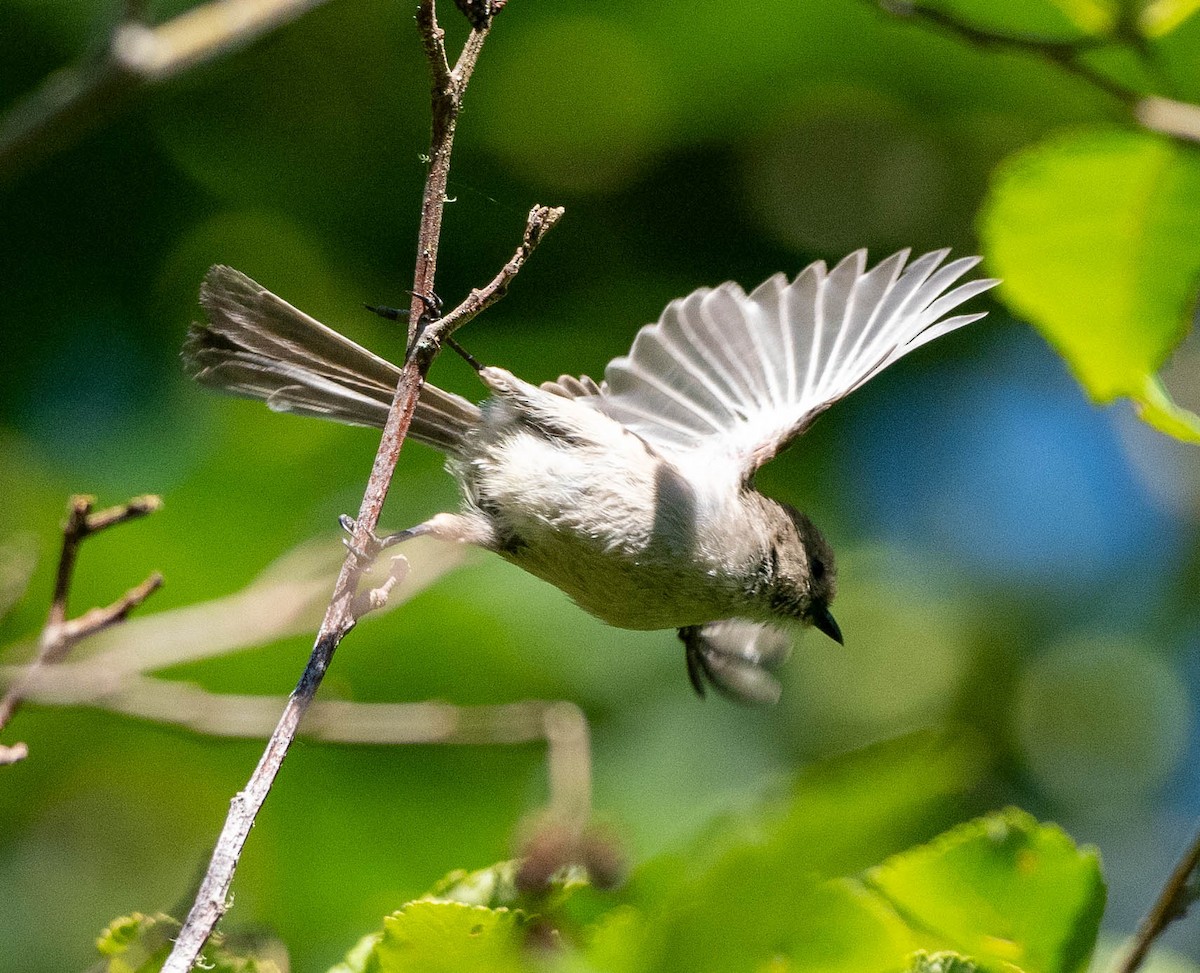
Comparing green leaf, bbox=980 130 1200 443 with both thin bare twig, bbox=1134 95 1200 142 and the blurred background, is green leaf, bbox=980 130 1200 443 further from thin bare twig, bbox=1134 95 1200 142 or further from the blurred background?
the blurred background

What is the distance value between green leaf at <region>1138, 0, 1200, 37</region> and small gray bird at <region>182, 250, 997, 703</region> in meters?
0.90

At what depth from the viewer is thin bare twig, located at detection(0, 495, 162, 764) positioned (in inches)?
76.2

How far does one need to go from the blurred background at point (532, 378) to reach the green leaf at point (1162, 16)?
2.10 meters

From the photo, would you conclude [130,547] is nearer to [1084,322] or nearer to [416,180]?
[416,180]

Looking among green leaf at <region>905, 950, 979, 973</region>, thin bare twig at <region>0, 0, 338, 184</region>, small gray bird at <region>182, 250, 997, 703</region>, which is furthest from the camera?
small gray bird at <region>182, 250, 997, 703</region>

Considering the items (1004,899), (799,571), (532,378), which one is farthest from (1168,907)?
(532,378)

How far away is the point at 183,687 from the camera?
122 inches

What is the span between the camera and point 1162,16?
5.69 ft

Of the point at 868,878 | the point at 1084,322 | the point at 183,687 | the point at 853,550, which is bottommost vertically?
the point at 853,550

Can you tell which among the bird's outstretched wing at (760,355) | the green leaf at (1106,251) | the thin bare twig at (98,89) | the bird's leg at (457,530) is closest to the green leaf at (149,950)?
the thin bare twig at (98,89)

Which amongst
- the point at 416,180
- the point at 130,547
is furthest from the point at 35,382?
the point at 416,180

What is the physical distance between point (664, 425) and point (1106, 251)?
5.35ft

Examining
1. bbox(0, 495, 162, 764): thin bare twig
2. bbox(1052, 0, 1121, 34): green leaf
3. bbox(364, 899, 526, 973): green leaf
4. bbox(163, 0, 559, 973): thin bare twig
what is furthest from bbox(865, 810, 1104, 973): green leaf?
bbox(0, 495, 162, 764): thin bare twig

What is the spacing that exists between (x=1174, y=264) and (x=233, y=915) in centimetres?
195
